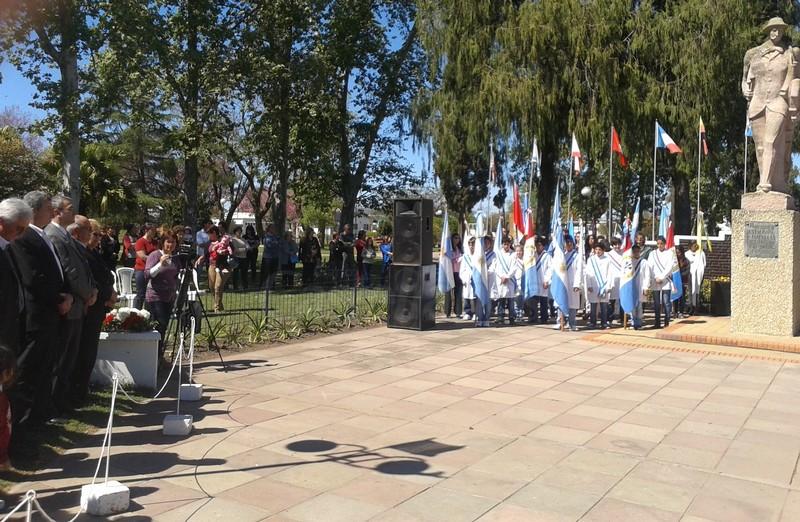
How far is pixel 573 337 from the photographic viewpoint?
40.7 ft

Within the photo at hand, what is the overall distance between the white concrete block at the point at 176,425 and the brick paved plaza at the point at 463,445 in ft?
0.29

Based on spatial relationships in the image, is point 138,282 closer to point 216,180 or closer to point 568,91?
point 568,91

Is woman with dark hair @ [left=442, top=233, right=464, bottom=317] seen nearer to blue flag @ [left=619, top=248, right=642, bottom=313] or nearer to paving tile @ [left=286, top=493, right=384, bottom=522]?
blue flag @ [left=619, top=248, right=642, bottom=313]

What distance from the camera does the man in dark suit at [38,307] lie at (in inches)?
218

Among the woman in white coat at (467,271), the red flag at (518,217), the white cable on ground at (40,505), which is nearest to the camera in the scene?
the white cable on ground at (40,505)

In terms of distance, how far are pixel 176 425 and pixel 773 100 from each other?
11094mm

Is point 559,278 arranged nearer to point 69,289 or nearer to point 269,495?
point 69,289

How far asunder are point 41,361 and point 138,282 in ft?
22.4

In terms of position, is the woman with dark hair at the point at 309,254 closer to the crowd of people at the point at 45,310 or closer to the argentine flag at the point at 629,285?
the argentine flag at the point at 629,285

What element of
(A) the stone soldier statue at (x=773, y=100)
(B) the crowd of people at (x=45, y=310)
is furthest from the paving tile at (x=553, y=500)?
(A) the stone soldier statue at (x=773, y=100)

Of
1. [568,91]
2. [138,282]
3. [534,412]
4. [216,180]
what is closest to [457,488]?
[534,412]

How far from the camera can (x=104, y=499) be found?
4273mm

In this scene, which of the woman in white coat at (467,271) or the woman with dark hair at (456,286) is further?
the woman with dark hair at (456,286)

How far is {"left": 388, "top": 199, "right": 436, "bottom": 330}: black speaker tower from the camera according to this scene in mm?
13031
